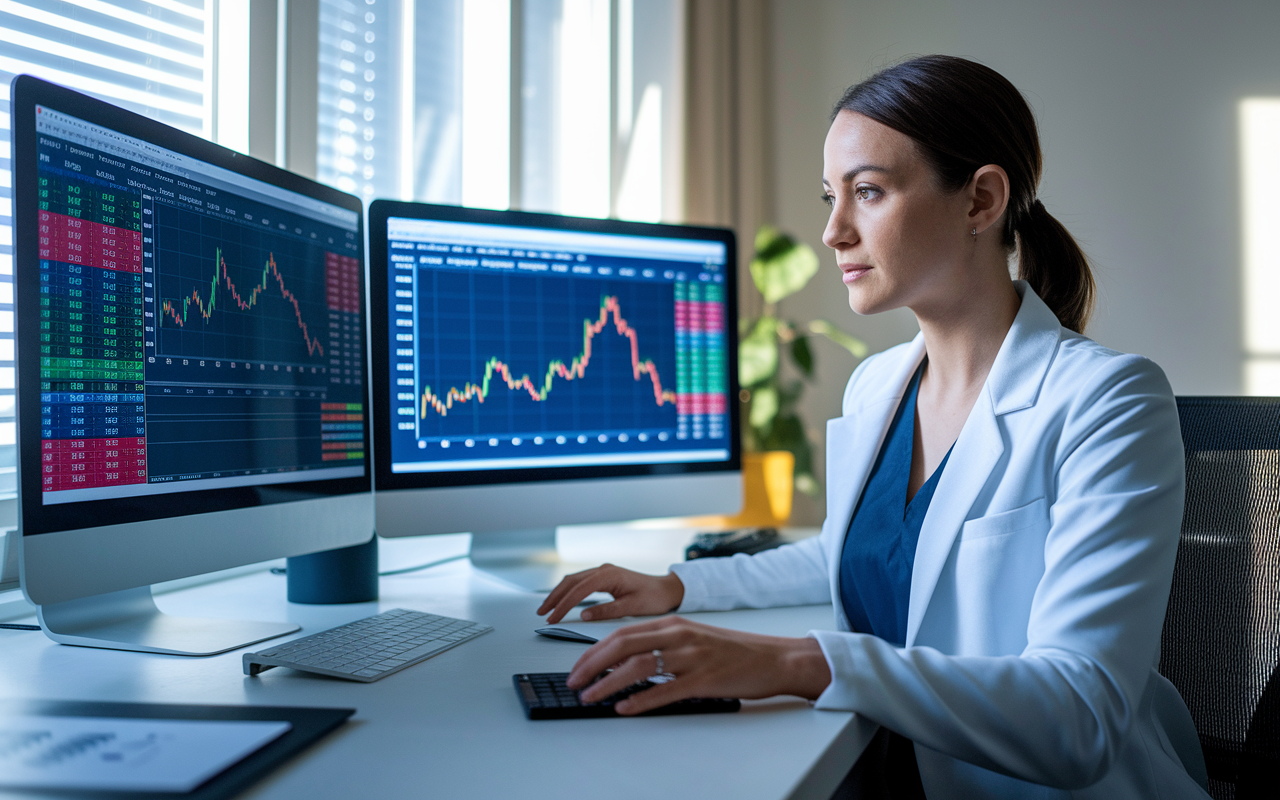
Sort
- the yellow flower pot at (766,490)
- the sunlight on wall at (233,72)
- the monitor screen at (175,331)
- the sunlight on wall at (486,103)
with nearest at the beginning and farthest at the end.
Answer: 1. the monitor screen at (175,331)
2. the sunlight on wall at (233,72)
3. the sunlight on wall at (486,103)
4. the yellow flower pot at (766,490)

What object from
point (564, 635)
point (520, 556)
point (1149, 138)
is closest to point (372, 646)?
point (564, 635)

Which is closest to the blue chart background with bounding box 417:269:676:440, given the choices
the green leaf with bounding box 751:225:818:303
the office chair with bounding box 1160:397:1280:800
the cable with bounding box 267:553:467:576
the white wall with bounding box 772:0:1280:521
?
the cable with bounding box 267:553:467:576

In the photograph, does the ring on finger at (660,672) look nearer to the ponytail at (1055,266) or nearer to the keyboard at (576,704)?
the keyboard at (576,704)

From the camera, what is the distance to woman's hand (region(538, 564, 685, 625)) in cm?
103

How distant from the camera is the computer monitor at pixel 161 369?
0.77m

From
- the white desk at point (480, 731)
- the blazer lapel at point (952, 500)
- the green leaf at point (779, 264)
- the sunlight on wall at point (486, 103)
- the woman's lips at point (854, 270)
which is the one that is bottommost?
the white desk at point (480, 731)

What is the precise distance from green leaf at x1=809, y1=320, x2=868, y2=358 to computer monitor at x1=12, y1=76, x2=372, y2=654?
2.36m

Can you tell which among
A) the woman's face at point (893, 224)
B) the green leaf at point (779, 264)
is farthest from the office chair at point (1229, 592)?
the green leaf at point (779, 264)

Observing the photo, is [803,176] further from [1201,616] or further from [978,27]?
[1201,616]

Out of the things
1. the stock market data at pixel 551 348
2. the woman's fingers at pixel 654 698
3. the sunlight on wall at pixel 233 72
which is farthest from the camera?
the sunlight on wall at pixel 233 72

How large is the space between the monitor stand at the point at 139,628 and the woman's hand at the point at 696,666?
417 mm

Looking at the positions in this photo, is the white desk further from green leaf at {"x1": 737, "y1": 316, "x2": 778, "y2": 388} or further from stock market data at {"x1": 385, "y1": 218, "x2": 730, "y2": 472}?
green leaf at {"x1": 737, "y1": 316, "x2": 778, "y2": 388}

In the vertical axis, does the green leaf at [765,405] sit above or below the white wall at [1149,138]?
below

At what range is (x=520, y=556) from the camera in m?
1.38
